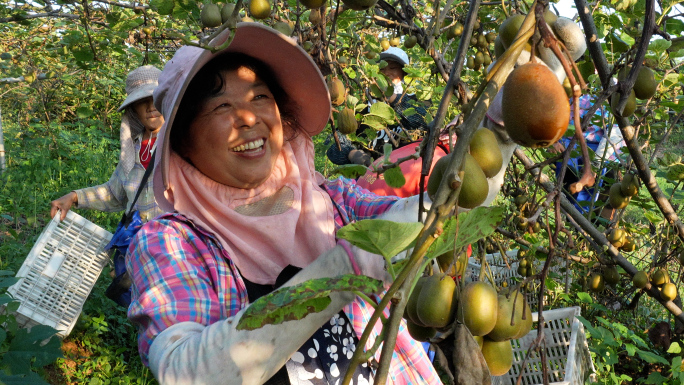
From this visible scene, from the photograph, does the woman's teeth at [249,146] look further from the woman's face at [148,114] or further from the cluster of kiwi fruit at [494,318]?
the woman's face at [148,114]

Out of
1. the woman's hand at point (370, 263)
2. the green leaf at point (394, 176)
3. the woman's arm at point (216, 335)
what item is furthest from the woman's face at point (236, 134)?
the woman's hand at point (370, 263)

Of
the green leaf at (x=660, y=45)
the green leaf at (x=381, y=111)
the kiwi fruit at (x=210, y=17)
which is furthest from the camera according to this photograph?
the green leaf at (x=381, y=111)

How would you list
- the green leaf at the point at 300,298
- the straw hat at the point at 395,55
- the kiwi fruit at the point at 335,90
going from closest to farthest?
the green leaf at the point at 300,298 < the kiwi fruit at the point at 335,90 < the straw hat at the point at 395,55

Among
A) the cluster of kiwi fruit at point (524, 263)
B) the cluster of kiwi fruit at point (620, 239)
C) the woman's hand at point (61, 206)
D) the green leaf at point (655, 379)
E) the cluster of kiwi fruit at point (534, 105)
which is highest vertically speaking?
the cluster of kiwi fruit at point (534, 105)

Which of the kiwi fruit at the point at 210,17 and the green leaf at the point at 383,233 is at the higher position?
the kiwi fruit at the point at 210,17

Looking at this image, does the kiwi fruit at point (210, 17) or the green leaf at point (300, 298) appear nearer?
the green leaf at point (300, 298)

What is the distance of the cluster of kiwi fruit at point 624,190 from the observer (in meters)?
1.98

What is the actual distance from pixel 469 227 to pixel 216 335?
548 millimetres

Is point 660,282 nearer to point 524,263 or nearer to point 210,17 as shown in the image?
point 524,263

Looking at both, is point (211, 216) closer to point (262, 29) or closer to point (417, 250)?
point (262, 29)

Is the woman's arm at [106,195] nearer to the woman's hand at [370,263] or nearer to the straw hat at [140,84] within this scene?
the straw hat at [140,84]

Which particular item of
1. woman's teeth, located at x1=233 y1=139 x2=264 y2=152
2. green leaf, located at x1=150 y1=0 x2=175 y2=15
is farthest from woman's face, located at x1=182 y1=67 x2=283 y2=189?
green leaf, located at x1=150 y1=0 x2=175 y2=15

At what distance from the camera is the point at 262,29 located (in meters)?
1.56

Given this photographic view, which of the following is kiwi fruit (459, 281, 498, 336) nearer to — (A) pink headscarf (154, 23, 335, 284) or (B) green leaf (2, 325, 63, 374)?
(A) pink headscarf (154, 23, 335, 284)
